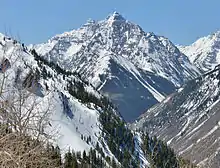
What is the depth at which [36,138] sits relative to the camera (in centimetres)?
1483

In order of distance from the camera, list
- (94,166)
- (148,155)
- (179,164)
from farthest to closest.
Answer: (94,166)
(179,164)
(148,155)

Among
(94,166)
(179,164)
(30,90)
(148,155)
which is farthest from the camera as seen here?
(94,166)

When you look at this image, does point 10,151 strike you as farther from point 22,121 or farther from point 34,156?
point 22,121

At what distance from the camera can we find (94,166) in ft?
634

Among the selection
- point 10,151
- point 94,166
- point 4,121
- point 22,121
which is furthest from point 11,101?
point 94,166

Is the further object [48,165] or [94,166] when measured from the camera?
[94,166]

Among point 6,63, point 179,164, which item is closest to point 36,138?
point 6,63

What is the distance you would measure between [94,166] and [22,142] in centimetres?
18479

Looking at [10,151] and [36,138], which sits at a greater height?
[36,138]

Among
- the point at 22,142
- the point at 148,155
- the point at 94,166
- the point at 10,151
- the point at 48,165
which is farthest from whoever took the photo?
the point at 94,166

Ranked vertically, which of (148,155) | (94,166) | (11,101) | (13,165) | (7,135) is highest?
(94,166)

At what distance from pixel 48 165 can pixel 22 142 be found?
1.84 m

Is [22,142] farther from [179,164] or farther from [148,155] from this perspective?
[179,164]

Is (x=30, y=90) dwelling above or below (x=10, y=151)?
above
